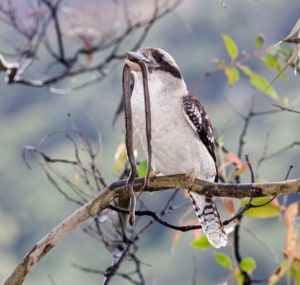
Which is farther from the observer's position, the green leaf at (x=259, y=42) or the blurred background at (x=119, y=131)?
the blurred background at (x=119, y=131)

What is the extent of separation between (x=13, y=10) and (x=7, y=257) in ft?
13.4

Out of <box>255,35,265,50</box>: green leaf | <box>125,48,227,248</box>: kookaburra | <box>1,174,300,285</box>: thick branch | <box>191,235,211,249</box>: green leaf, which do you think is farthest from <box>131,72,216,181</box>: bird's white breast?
<box>1,174,300,285</box>: thick branch

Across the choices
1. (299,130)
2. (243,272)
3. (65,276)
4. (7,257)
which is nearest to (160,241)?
(65,276)

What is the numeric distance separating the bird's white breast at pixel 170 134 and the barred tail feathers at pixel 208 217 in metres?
0.07

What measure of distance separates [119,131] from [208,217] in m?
3.49

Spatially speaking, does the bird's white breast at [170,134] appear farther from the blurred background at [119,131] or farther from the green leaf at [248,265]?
the blurred background at [119,131]

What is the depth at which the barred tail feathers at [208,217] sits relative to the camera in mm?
1824

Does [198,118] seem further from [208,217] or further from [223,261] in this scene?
[223,261]

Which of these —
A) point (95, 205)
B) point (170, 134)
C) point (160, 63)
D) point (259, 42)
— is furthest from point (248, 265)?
point (95, 205)

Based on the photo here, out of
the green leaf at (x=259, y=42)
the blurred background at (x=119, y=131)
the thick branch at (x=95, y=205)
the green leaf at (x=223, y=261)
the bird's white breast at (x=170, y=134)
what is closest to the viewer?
the thick branch at (x=95, y=205)

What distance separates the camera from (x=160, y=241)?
6.70m

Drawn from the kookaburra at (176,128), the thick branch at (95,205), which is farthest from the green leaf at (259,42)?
the thick branch at (95,205)

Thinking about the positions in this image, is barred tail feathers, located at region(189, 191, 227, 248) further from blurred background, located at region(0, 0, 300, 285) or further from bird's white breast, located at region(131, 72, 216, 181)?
blurred background, located at region(0, 0, 300, 285)

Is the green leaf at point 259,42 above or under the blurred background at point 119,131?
above
